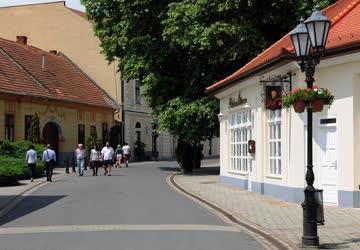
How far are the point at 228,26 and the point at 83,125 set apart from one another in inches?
886

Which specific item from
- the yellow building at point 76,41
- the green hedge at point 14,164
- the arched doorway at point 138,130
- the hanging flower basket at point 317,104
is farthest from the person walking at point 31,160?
the arched doorway at point 138,130

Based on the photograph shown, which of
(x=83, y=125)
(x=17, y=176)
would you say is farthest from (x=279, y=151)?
(x=83, y=125)

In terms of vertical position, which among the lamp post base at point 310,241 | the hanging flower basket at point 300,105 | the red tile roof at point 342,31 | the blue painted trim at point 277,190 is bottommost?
the lamp post base at point 310,241

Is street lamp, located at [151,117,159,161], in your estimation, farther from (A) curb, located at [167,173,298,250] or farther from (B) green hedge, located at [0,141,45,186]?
(A) curb, located at [167,173,298,250]

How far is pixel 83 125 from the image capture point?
48406mm

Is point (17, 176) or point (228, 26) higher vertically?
point (228, 26)

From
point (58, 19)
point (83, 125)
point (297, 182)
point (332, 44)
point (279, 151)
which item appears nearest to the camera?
point (332, 44)

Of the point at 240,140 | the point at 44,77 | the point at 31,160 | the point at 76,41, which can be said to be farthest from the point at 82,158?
the point at 76,41

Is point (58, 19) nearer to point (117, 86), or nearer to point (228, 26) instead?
Answer: point (117, 86)

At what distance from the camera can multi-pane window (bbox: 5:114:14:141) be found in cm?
3941

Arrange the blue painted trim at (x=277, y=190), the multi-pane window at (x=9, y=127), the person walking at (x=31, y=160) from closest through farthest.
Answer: the blue painted trim at (x=277, y=190), the person walking at (x=31, y=160), the multi-pane window at (x=9, y=127)

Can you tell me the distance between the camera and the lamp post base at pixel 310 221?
1062 cm

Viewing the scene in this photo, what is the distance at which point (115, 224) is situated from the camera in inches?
539

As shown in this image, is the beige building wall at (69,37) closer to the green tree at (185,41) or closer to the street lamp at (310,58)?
the green tree at (185,41)
